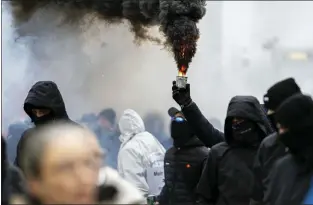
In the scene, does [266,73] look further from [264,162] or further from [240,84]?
[264,162]

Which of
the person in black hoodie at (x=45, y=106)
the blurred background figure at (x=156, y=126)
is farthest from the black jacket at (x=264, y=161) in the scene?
the blurred background figure at (x=156, y=126)

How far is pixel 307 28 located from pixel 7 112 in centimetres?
387

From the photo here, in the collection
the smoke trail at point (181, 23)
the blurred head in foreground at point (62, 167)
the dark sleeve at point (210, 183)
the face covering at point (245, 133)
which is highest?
the smoke trail at point (181, 23)

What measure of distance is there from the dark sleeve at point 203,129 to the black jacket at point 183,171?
0.71 feet

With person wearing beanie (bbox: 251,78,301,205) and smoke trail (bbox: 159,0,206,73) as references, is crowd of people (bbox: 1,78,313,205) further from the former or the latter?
smoke trail (bbox: 159,0,206,73)

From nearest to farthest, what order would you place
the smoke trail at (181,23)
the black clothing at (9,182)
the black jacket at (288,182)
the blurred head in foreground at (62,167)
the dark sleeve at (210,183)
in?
the blurred head in foreground at (62,167), the black clothing at (9,182), the black jacket at (288,182), the dark sleeve at (210,183), the smoke trail at (181,23)

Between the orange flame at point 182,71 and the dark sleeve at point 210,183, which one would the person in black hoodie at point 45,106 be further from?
the orange flame at point 182,71

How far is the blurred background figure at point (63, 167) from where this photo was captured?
75.2 inches

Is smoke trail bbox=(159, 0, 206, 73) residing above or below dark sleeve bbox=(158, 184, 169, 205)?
above

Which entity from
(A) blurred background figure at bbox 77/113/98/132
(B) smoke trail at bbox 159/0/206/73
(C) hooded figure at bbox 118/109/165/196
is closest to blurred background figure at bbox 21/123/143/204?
(C) hooded figure at bbox 118/109/165/196

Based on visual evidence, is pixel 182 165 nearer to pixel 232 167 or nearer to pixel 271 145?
pixel 232 167

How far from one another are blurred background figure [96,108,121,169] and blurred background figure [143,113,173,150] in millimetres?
394

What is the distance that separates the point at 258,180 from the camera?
142 inches

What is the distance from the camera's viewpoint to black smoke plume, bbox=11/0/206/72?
20.7ft
